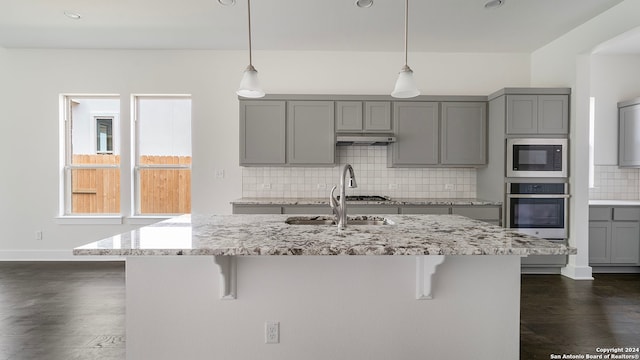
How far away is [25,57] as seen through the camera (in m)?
4.27

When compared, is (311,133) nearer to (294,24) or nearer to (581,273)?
(294,24)

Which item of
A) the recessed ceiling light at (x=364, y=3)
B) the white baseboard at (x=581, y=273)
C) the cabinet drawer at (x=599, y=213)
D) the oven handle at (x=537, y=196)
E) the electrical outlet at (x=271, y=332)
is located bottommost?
the white baseboard at (x=581, y=273)

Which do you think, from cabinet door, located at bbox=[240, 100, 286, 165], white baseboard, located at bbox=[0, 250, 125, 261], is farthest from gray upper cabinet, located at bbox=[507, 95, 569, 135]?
white baseboard, located at bbox=[0, 250, 125, 261]

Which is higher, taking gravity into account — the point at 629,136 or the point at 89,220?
the point at 629,136

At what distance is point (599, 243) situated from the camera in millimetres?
3789

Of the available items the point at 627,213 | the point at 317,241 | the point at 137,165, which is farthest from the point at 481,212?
the point at 137,165

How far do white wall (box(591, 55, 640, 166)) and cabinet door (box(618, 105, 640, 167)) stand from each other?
0.22 feet

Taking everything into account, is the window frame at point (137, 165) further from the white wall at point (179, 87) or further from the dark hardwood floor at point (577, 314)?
the dark hardwood floor at point (577, 314)

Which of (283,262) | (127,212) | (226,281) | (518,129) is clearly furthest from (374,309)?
(127,212)

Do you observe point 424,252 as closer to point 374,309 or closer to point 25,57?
point 374,309

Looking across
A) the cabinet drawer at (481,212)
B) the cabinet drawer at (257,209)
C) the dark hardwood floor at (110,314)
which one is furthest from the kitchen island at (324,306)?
the cabinet drawer at (481,212)

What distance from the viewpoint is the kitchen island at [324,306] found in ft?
5.55

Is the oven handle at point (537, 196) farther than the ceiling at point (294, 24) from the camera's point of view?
Yes

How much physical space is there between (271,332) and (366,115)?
116 inches
